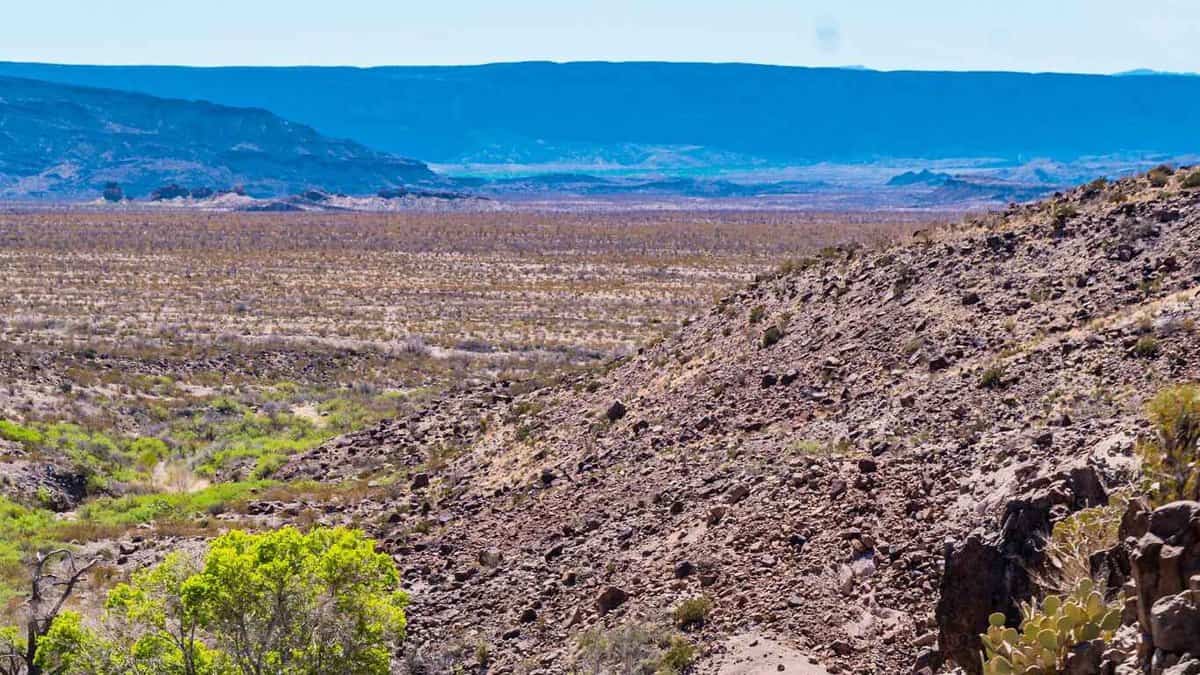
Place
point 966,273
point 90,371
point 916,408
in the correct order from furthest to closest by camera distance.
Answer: point 90,371
point 966,273
point 916,408

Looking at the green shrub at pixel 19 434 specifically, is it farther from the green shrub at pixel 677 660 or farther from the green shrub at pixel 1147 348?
the green shrub at pixel 1147 348

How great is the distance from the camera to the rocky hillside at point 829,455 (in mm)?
10430

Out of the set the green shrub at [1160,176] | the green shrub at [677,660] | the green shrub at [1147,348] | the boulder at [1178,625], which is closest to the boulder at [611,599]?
the green shrub at [677,660]

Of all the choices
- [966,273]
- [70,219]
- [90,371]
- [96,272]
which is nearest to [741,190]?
[70,219]

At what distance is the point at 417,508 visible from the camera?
1752cm

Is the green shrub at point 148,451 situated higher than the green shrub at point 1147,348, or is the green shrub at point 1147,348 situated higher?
the green shrub at point 1147,348

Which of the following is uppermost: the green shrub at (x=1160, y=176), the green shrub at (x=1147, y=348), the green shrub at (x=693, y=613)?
the green shrub at (x=1160, y=176)

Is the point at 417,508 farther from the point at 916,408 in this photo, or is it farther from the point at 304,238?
the point at 304,238

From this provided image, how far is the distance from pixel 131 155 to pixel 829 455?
617 feet

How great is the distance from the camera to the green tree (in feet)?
34.4

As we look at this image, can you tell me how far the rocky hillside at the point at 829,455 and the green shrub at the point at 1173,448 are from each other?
81 cm

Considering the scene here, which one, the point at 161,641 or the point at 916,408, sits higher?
the point at 916,408

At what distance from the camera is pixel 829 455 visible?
12875mm

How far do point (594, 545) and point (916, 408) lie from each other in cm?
354
